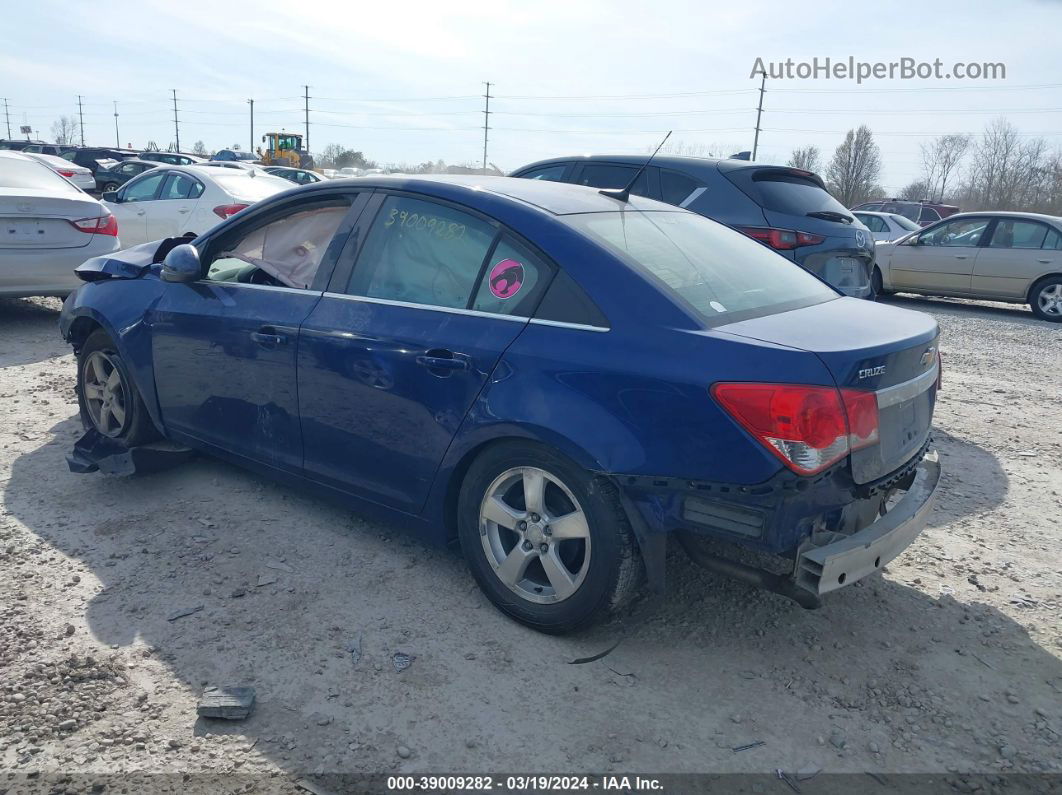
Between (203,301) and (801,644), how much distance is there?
319 centimetres

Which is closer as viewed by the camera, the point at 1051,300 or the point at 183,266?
the point at 183,266

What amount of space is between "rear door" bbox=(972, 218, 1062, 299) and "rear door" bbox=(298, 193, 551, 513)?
11349 millimetres

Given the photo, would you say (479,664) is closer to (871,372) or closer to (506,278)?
(506,278)

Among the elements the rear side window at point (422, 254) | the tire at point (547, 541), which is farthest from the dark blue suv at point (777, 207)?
the tire at point (547, 541)

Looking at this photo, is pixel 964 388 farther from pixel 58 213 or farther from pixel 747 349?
pixel 58 213

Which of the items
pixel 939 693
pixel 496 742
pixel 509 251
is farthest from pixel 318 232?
pixel 939 693

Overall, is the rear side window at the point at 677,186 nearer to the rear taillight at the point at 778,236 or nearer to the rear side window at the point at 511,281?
the rear taillight at the point at 778,236

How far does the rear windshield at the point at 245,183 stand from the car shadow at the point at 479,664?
22.4 feet

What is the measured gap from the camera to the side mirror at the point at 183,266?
4148mm

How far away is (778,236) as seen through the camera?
6.35m

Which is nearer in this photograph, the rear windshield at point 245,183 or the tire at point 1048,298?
the rear windshield at point 245,183

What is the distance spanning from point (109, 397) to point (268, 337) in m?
1.49

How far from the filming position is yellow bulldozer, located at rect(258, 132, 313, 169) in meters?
49.2

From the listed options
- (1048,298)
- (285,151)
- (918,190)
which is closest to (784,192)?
(1048,298)
